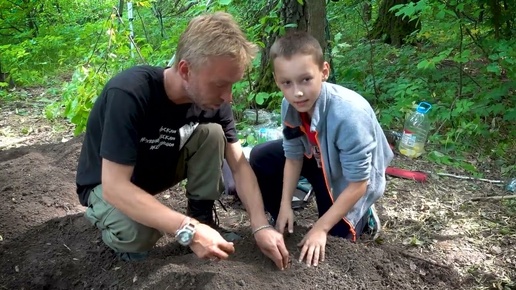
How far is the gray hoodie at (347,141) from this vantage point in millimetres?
2111

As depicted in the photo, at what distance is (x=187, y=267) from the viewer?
6.87 feet

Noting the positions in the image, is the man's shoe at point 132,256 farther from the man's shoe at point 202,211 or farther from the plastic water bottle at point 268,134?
the plastic water bottle at point 268,134

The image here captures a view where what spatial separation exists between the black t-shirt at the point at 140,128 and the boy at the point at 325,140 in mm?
354

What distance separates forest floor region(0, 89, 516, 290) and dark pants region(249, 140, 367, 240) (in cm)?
18

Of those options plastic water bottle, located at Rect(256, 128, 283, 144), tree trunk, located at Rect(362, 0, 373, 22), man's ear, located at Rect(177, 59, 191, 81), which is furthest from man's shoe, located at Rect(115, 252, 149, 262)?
tree trunk, located at Rect(362, 0, 373, 22)

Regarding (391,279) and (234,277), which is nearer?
(234,277)

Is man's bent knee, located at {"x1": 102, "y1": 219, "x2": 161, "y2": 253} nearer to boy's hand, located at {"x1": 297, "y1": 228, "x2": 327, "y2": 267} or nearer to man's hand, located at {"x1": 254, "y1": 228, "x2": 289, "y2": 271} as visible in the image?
man's hand, located at {"x1": 254, "y1": 228, "x2": 289, "y2": 271}

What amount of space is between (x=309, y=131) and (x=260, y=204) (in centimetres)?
41

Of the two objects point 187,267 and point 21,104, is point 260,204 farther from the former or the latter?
point 21,104

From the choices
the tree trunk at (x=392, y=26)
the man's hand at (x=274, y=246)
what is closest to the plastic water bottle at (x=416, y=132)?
the man's hand at (x=274, y=246)

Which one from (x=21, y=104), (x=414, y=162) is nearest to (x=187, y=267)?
(x=414, y=162)

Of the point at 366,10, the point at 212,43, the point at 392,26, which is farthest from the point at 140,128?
the point at 366,10

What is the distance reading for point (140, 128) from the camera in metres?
1.99

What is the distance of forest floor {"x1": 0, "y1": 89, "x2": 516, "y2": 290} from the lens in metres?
2.07
